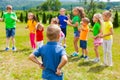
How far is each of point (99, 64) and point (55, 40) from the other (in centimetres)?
470

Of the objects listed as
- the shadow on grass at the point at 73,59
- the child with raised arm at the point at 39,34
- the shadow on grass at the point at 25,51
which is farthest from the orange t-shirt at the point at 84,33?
the shadow on grass at the point at 25,51

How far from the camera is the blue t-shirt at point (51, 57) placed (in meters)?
4.06

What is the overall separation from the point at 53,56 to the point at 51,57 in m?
0.03

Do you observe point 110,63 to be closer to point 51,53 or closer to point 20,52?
point 20,52

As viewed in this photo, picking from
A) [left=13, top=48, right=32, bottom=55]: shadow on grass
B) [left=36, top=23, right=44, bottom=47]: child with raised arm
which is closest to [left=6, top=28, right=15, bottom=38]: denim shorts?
[left=13, top=48, right=32, bottom=55]: shadow on grass

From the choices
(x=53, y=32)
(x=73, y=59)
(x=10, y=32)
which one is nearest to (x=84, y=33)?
(x=73, y=59)

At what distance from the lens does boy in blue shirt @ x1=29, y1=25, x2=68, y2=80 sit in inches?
156

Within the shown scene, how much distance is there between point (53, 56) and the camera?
13.4ft

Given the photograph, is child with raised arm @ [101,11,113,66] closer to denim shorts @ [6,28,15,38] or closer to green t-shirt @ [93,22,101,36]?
green t-shirt @ [93,22,101,36]

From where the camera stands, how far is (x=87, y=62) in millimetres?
8695

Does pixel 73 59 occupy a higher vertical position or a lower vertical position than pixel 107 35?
lower

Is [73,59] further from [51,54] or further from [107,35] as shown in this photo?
[51,54]

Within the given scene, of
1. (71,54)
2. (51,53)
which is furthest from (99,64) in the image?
(51,53)

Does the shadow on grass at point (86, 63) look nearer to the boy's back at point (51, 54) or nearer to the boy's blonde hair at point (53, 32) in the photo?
the boy's back at point (51, 54)
